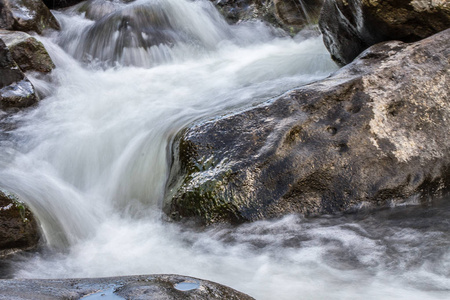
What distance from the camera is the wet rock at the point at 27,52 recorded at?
25.2 ft

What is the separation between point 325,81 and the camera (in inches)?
186

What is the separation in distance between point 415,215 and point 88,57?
23.2 feet

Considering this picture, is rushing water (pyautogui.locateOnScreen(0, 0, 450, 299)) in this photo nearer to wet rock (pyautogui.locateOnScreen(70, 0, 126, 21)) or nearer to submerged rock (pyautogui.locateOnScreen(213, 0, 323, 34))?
submerged rock (pyautogui.locateOnScreen(213, 0, 323, 34))

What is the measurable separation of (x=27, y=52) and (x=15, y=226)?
15.6 feet

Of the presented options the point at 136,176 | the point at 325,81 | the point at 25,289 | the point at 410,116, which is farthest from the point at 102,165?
the point at 25,289

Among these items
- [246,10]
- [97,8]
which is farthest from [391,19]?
[97,8]

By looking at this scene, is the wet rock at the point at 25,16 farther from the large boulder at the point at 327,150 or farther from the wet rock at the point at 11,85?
the large boulder at the point at 327,150

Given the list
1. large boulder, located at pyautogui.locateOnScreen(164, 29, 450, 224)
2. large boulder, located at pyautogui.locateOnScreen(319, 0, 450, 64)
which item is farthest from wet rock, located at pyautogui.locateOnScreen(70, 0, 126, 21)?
large boulder, located at pyautogui.locateOnScreen(164, 29, 450, 224)

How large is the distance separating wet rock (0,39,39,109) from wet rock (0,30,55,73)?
0.86 metres

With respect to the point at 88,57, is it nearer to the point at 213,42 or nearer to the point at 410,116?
the point at 213,42

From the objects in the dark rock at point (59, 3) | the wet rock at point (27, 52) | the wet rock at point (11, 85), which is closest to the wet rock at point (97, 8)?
the dark rock at point (59, 3)

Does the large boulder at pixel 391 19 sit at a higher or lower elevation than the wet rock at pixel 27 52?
lower

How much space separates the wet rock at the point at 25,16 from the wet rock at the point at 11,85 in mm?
2503

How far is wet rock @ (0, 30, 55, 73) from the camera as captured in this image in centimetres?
767
